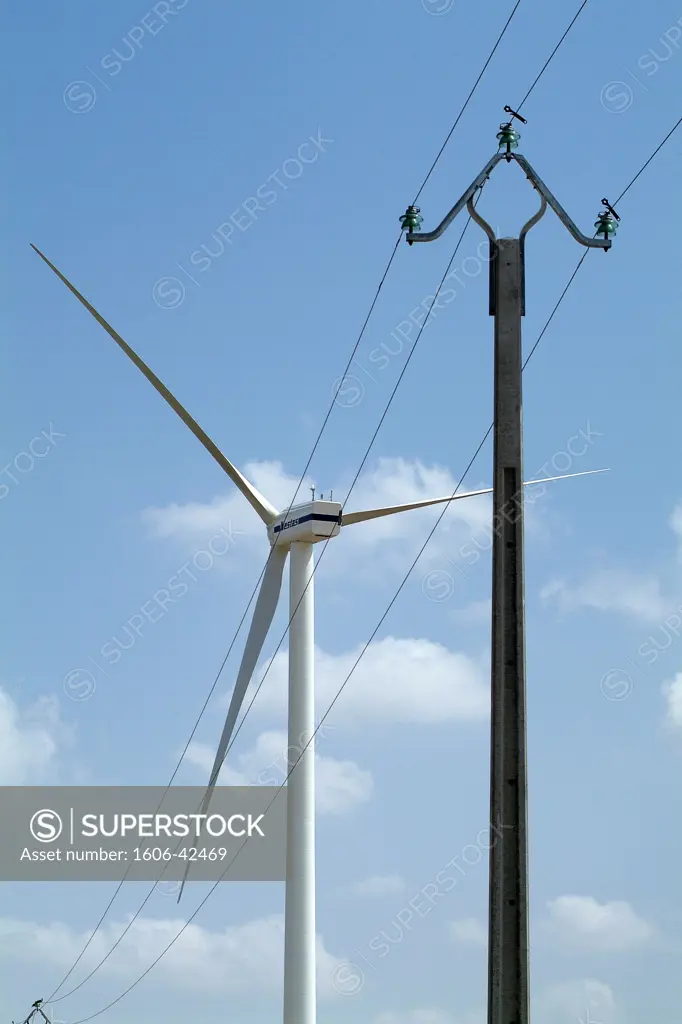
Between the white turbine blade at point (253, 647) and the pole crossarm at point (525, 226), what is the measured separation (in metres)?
22.0

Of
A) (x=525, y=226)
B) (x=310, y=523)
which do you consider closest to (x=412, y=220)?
(x=525, y=226)

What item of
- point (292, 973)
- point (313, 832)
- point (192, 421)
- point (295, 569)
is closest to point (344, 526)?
point (295, 569)

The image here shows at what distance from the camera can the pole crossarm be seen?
596 inches

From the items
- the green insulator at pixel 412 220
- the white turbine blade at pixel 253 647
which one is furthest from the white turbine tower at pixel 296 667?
the green insulator at pixel 412 220

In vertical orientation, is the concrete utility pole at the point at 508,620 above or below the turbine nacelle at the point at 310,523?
below

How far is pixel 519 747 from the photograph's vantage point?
44.5 feet

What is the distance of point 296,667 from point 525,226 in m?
23.1

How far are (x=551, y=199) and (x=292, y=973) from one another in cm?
2541

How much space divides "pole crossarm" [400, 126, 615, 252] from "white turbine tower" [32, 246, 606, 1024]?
829 inches

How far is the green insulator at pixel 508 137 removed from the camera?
1535cm

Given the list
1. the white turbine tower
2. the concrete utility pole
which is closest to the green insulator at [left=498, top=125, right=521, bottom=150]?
the concrete utility pole

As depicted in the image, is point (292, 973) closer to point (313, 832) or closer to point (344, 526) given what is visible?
point (313, 832)

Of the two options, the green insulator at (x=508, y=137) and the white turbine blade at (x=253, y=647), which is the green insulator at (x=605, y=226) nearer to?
the green insulator at (x=508, y=137)

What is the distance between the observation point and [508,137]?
605 inches
